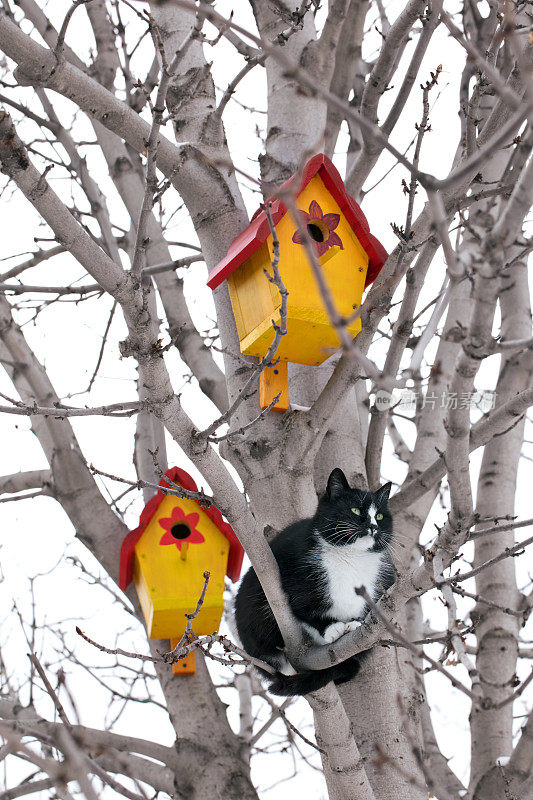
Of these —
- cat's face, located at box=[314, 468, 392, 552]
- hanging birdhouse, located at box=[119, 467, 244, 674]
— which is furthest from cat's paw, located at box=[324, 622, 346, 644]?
hanging birdhouse, located at box=[119, 467, 244, 674]

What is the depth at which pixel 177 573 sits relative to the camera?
2.78 metres

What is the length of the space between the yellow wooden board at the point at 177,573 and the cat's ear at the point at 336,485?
57 cm

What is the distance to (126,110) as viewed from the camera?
8.07 feet

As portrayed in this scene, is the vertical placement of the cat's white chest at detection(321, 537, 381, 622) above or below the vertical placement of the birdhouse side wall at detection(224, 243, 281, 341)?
below

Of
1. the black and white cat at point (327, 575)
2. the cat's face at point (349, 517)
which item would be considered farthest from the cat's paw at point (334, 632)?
the cat's face at point (349, 517)

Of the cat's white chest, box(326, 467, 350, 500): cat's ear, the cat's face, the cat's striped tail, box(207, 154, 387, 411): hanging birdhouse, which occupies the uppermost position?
box(207, 154, 387, 411): hanging birdhouse

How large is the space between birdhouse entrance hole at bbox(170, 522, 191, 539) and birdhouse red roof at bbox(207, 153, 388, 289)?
3.04ft

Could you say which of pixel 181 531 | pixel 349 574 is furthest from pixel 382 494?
pixel 181 531

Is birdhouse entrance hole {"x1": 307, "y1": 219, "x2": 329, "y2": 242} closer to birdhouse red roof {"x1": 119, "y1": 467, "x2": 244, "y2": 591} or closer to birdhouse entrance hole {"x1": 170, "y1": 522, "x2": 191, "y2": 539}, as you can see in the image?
birdhouse red roof {"x1": 119, "y1": 467, "x2": 244, "y2": 591}

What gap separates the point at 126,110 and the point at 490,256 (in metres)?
1.65

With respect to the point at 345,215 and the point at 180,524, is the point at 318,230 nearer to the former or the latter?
the point at 345,215

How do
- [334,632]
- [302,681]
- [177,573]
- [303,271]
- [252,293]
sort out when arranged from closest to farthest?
1. [302,681]
2. [334,632]
3. [303,271]
4. [252,293]
5. [177,573]

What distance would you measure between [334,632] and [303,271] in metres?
1.06

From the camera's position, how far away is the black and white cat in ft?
7.61
